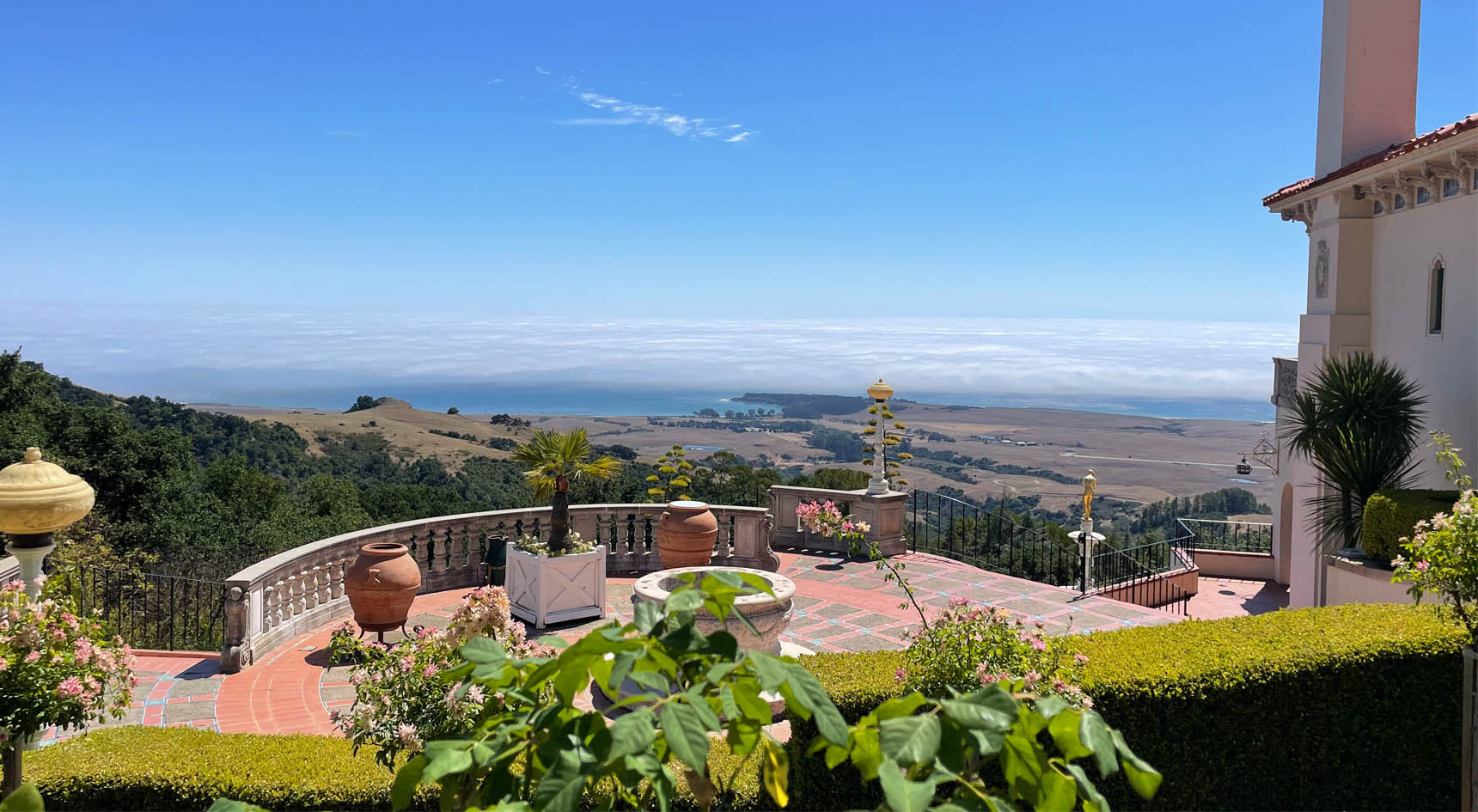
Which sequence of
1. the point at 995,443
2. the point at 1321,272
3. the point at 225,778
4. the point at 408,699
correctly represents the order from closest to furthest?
the point at 408,699 < the point at 225,778 < the point at 1321,272 < the point at 995,443

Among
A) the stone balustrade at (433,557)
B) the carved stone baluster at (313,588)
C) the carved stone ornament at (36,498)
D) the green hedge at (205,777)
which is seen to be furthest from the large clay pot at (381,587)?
the green hedge at (205,777)

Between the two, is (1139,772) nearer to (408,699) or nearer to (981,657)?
(981,657)

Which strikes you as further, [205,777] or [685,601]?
[205,777]

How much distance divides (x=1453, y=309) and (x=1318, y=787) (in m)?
9.24

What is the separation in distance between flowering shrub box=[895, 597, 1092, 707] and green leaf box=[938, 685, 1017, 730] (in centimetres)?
329

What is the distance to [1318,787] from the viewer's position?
20.3ft

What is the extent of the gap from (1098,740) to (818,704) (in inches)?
19.9

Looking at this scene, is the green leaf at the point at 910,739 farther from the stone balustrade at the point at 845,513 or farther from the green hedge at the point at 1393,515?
the stone balustrade at the point at 845,513

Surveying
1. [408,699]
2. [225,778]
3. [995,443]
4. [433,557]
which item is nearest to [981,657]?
[408,699]

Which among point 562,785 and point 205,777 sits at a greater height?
point 562,785

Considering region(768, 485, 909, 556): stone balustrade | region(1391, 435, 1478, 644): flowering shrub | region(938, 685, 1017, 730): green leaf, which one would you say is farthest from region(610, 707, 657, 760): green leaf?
region(768, 485, 909, 556): stone balustrade

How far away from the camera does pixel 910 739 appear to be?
4.88 feet

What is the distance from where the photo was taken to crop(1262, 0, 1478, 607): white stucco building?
40.0 ft

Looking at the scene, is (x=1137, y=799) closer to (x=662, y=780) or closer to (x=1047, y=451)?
(x=662, y=780)
